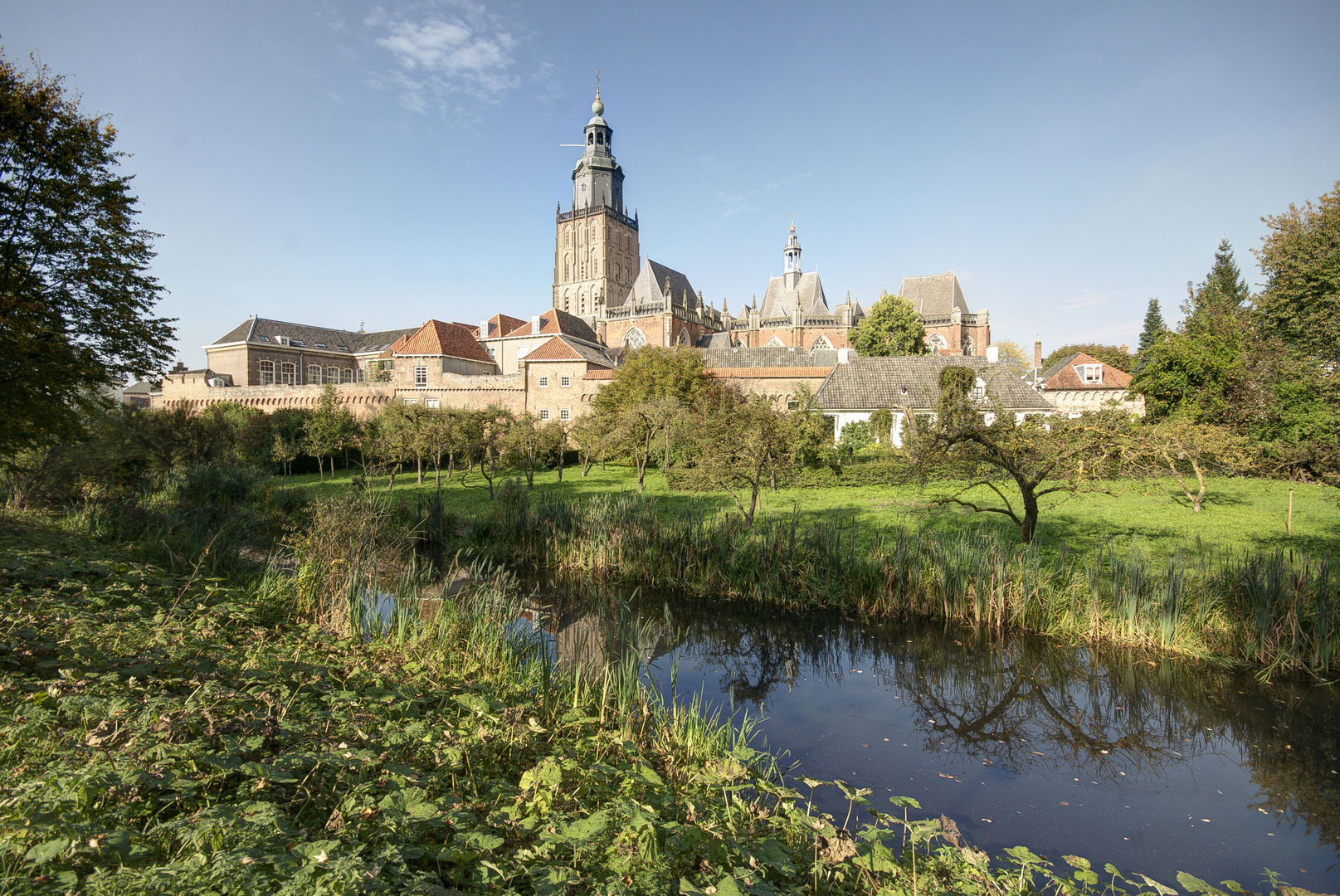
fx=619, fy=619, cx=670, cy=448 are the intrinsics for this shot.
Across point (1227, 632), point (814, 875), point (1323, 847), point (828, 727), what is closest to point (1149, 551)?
point (1227, 632)

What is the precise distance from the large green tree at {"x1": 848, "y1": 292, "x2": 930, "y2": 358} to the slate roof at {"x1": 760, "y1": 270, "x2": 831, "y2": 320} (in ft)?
35.9

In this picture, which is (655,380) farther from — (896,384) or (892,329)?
(892,329)

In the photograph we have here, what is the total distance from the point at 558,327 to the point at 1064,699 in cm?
4149

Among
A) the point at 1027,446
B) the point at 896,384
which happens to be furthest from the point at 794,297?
the point at 1027,446

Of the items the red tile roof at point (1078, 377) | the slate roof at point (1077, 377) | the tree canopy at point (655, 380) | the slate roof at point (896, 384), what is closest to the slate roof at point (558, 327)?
the tree canopy at point (655, 380)

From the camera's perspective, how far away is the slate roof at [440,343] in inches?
1439

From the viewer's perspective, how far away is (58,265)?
8.81m

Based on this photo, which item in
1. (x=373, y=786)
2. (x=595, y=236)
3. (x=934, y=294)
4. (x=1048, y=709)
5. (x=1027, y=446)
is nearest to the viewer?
(x=373, y=786)

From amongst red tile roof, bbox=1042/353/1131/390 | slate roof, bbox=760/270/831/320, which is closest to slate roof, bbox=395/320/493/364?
slate roof, bbox=760/270/831/320

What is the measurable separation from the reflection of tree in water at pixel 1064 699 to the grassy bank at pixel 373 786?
1723 millimetres

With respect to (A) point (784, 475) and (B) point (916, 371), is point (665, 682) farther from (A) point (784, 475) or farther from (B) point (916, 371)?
(B) point (916, 371)

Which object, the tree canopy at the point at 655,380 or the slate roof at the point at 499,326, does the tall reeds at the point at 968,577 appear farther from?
the slate roof at the point at 499,326

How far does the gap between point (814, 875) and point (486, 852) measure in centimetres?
143

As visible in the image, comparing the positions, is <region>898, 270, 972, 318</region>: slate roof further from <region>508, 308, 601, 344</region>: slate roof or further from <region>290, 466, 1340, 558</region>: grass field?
<region>290, 466, 1340, 558</region>: grass field
